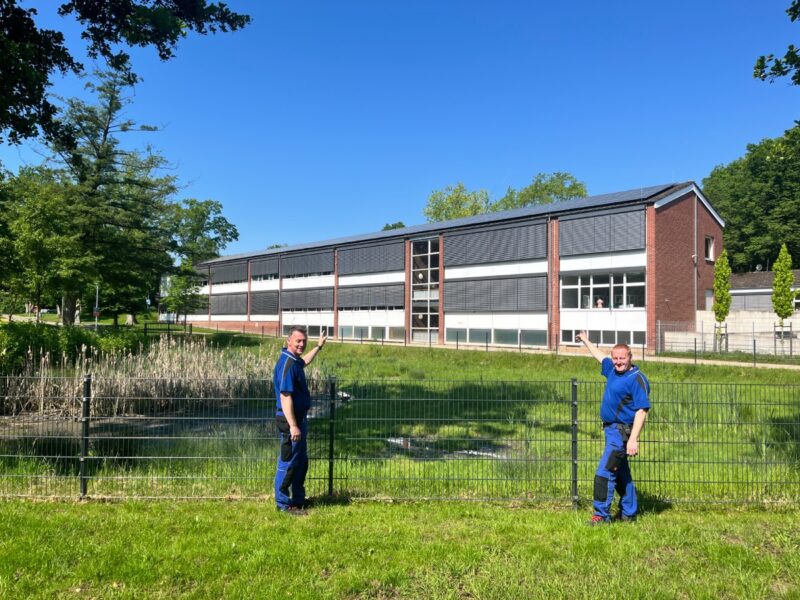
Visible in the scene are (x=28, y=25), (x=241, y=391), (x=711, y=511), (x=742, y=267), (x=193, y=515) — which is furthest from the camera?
(x=742, y=267)

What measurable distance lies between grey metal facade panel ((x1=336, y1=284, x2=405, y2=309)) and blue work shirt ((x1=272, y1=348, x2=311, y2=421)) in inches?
1405

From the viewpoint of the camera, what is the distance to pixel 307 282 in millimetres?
49875

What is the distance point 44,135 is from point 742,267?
6855cm

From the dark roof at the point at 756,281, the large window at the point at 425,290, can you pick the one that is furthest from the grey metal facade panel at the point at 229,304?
the dark roof at the point at 756,281

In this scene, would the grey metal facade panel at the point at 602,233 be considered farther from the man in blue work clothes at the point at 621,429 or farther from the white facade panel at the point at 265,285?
the white facade panel at the point at 265,285

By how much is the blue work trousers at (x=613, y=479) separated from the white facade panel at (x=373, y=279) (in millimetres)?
36128

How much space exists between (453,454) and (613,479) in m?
3.29

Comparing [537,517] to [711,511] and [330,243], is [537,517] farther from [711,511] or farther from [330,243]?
[330,243]

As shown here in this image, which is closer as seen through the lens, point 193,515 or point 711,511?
point 193,515

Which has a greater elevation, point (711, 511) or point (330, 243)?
point (330, 243)

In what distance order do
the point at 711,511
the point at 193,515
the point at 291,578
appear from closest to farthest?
1. the point at 291,578
2. the point at 193,515
3. the point at 711,511

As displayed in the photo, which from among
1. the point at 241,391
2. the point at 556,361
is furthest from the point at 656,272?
the point at 241,391

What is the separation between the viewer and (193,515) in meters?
5.45

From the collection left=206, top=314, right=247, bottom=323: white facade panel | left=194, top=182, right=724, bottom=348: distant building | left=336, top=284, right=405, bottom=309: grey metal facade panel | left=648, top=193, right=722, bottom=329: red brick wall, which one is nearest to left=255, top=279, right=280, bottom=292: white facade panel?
left=206, top=314, right=247, bottom=323: white facade panel
